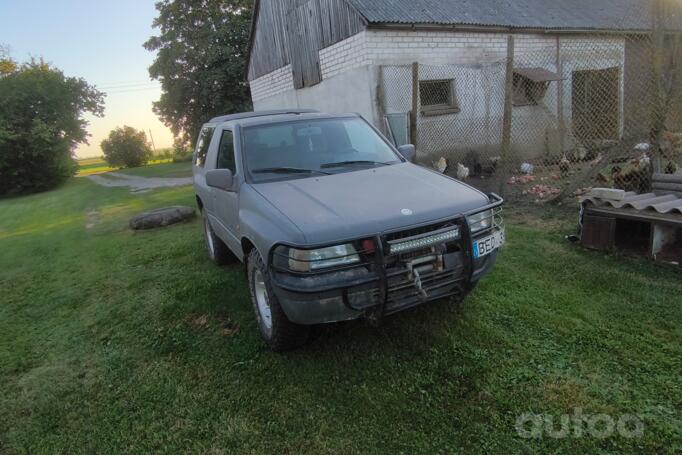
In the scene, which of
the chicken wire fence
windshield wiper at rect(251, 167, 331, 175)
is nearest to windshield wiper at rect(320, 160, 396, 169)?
windshield wiper at rect(251, 167, 331, 175)

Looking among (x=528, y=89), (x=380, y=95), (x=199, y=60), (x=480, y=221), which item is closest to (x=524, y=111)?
(x=528, y=89)

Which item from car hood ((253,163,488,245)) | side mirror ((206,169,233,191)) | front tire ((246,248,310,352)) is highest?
side mirror ((206,169,233,191))

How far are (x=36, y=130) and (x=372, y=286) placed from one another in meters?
23.8

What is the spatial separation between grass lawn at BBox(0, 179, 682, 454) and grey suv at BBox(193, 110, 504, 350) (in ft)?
1.45

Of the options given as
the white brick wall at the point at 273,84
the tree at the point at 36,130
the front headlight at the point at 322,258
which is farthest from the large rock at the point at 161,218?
the tree at the point at 36,130

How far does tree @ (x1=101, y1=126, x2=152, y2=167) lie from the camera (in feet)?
106

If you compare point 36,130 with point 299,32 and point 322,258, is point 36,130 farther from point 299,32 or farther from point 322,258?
point 322,258

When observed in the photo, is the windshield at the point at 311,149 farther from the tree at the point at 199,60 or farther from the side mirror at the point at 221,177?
the tree at the point at 199,60

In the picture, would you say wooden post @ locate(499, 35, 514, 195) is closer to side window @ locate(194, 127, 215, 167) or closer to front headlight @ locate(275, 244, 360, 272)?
side window @ locate(194, 127, 215, 167)

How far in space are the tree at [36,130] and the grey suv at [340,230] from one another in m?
21.9

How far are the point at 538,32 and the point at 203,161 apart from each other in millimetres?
10215

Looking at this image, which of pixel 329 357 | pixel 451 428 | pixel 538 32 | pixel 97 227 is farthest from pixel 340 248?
pixel 538 32

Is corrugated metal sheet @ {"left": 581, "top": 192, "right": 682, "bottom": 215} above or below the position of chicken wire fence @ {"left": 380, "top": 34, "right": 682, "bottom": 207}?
below

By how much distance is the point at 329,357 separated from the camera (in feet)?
10.2
